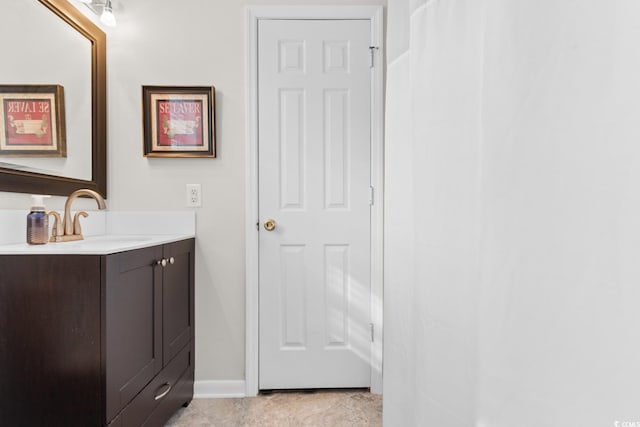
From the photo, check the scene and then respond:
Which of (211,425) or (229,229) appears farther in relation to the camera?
(229,229)

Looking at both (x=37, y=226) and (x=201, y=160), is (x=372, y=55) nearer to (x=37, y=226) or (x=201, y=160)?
(x=201, y=160)

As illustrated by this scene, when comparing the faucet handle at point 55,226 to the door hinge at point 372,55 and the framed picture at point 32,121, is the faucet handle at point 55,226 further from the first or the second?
the door hinge at point 372,55

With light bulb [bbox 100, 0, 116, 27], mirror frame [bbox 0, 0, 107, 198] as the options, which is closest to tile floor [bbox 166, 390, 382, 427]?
mirror frame [bbox 0, 0, 107, 198]

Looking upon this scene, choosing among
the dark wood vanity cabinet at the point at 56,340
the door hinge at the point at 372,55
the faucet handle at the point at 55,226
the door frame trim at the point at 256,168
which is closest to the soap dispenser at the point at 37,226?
the faucet handle at the point at 55,226

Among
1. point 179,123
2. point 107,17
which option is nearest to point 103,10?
point 107,17

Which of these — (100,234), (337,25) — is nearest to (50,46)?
(100,234)

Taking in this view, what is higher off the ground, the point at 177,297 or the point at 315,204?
the point at 315,204

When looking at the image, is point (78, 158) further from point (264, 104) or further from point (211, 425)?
point (211, 425)

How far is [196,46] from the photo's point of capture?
1950mm

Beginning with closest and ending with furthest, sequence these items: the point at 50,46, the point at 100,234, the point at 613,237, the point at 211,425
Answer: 1. the point at 613,237
2. the point at 50,46
3. the point at 211,425
4. the point at 100,234

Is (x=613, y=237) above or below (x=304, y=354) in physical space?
above

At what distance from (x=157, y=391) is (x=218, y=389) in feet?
1.71

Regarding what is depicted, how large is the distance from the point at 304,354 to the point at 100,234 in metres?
1.25

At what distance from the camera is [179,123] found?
1.94 meters
